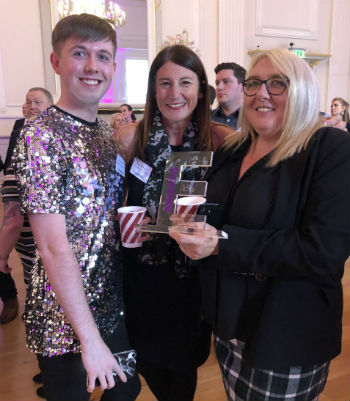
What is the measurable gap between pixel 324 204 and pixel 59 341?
0.93 metres

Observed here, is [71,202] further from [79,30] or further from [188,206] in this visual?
[79,30]

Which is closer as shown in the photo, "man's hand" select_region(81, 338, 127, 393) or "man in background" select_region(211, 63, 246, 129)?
"man's hand" select_region(81, 338, 127, 393)

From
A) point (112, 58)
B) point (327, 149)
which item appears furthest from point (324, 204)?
point (112, 58)

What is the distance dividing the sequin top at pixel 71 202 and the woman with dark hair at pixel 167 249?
152 mm

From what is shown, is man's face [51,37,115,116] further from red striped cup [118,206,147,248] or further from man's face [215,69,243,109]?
man's face [215,69,243,109]

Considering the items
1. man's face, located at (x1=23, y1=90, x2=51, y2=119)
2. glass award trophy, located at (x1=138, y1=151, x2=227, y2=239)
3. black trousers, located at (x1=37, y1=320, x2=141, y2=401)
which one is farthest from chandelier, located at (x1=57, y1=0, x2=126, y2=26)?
black trousers, located at (x1=37, y1=320, x2=141, y2=401)

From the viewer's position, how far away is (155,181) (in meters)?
1.45

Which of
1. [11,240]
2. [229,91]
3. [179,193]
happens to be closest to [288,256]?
[179,193]

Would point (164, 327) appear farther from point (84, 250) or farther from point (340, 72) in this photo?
point (340, 72)

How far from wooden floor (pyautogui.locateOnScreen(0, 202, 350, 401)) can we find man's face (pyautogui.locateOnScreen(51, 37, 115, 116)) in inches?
67.1

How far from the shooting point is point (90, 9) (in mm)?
5684

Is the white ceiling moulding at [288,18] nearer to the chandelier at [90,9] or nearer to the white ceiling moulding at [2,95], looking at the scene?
the chandelier at [90,9]

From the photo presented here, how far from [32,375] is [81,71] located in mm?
2010

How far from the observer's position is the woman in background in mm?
1003
